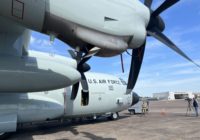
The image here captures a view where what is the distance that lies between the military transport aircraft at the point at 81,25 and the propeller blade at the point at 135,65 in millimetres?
1112

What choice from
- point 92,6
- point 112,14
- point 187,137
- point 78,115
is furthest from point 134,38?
point 78,115

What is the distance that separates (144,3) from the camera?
841cm

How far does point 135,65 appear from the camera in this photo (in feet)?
31.0

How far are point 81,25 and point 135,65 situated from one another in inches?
134

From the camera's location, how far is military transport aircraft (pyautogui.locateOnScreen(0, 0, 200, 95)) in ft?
19.9

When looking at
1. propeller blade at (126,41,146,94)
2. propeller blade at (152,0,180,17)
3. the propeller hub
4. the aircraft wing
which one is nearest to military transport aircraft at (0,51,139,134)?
the aircraft wing

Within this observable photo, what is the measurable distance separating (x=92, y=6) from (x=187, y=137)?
824cm

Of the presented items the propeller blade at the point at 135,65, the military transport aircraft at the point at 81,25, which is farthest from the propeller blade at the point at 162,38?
the propeller blade at the point at 135,65

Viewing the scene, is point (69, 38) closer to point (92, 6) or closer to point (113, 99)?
point (92, 6)

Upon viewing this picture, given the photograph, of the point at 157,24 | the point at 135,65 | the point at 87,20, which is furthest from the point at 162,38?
the point at 87,20

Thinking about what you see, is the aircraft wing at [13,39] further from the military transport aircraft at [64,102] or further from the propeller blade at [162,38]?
the propeller blade at [162,38]

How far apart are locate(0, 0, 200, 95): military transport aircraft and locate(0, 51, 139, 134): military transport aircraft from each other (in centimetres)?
162

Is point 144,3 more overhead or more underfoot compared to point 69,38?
more overhead

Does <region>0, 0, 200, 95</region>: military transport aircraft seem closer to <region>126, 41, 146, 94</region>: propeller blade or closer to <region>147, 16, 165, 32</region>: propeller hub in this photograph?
<region>147, 16, 165, 32</region>: propeller hub
